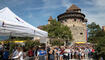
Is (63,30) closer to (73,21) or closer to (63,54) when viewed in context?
(73,21)

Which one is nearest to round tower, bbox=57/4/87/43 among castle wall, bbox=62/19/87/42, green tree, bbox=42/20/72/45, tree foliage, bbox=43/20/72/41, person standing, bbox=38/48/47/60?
castle wall, bbox=62/19/87/42

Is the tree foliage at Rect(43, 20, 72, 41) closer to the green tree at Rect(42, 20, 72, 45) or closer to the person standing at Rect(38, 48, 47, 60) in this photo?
the green tree at Rect(42, 20, 72, 45)

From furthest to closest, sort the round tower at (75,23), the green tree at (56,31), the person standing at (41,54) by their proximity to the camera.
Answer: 1. the round tower at (75,23)
2. the green tree at (56,31)
3. the person standing at (41,54)

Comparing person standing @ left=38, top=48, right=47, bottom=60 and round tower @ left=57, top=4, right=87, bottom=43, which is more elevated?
round tower @ left=57, top=4, right=87, bottom=43

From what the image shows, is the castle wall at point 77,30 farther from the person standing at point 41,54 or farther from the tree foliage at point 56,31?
the person standing at point 41,54

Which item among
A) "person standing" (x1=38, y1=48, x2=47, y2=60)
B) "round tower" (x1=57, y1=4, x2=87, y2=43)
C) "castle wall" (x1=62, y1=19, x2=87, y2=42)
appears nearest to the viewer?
"person standing" (x1=38, y1=48, x2=47, y2=60)

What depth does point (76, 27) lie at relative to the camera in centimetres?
4812

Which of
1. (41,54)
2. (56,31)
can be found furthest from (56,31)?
(41,54)

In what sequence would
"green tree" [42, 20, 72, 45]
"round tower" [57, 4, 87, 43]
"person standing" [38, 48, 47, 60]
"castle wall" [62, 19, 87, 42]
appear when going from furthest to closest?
"castle wall" [62, 19, 87, 42], "round tower" [57, 4, 87, 43], "green tree" [42, 20, 72, 45], "person standing" [38, 48, 47, 60]

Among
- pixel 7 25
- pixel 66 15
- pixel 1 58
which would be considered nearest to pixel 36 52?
pixel 1 58

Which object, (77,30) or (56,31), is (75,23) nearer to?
(77,30)

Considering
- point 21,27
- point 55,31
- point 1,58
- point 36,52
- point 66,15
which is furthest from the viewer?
point 66,15

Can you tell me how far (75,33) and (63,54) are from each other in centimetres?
3851

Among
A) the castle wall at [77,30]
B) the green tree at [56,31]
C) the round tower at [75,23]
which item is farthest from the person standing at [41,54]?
the castle wall at [77,30]
